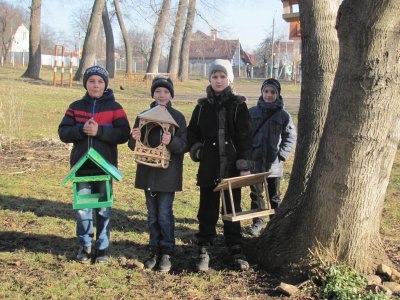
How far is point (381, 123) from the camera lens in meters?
3.93

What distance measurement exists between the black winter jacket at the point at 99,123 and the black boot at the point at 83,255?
2.48ft

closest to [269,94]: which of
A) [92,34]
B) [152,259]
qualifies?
[152,259]

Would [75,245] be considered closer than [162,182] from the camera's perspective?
No

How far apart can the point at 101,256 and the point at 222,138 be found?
1.46 meters

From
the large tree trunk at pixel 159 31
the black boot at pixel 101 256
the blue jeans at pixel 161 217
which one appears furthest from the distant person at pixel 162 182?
the large tree trunk at pixel 159 31

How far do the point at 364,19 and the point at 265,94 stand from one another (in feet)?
6.63

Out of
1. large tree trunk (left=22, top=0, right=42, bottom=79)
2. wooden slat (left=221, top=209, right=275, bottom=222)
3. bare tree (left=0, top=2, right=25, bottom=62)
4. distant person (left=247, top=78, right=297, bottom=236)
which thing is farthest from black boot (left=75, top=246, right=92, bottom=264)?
bare tree (left=0, top=2, right=25, bottom=62)

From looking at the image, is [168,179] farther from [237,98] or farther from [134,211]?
[134,211]

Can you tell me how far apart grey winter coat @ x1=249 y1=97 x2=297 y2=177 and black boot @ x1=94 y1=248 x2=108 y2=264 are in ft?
6.32

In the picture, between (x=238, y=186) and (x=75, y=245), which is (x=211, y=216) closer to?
(x=238, y=186)

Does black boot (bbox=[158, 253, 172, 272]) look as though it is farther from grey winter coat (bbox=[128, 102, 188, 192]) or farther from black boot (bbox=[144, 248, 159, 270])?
grey winter coat (bbox=[128, 102, 188, 192])

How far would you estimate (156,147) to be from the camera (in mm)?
4461

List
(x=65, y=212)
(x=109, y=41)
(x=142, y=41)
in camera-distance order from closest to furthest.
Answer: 1. (x=65, y=212)
2. (x=109, y=41)
3. (x=142, y=41)

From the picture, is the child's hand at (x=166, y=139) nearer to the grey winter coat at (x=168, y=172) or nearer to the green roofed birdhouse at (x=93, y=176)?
the grey winter coat at (x=168, y=172)
